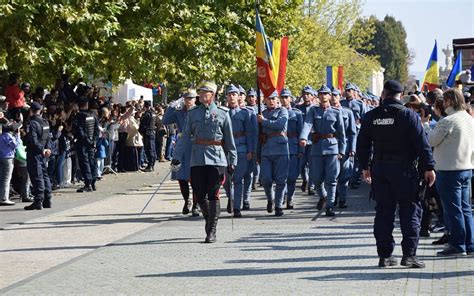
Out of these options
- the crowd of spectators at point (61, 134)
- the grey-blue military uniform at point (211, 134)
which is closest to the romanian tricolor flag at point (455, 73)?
the crowd of spectators at point (61, 134)

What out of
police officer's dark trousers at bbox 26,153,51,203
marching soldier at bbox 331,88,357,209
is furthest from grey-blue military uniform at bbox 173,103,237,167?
police officer's dark trousers at bbox 26,153,51,203

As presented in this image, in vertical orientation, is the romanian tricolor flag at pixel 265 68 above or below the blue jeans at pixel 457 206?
above

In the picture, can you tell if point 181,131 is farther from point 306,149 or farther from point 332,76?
point 332,76

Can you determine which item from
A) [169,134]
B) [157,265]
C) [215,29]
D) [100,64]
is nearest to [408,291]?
[157,265]

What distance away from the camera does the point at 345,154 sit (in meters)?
18.3

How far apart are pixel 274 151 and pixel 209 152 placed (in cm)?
365

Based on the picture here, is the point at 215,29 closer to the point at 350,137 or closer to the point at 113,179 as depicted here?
the point at 113,179

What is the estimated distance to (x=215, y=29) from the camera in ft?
96.0

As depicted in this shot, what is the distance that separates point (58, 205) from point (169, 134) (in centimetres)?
1774

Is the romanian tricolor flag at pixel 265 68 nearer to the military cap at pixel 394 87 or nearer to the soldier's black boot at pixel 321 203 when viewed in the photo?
the soldier's black boot at pixel 321 203

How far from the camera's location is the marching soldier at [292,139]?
59.8 feet

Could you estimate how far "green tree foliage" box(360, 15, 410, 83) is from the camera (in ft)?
470

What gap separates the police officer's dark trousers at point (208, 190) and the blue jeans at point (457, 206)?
2861mm

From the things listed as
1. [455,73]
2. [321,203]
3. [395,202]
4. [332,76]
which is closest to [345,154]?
[321,203]
